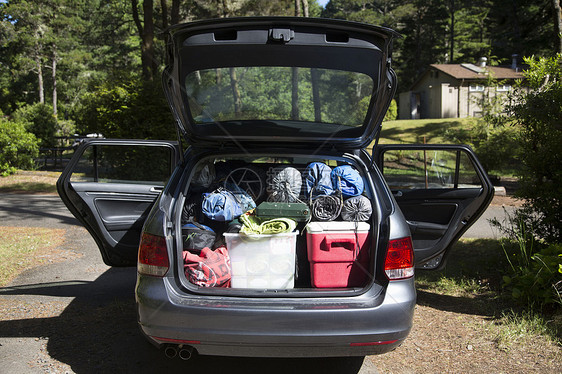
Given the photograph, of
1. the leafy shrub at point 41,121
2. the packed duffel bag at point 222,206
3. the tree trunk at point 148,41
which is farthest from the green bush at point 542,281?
the leafy shrub at point 41,121

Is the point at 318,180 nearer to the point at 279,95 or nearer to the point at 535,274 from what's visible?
the point at 279,95

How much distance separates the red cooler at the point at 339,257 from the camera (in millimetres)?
3348

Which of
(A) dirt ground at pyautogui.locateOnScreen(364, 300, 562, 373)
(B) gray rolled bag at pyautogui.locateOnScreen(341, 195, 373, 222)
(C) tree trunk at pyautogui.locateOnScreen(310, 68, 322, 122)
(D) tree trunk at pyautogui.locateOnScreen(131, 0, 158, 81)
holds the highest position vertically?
(D) tree trunk at pyautogui.locateOnScreen(131, 0, 158, 81)

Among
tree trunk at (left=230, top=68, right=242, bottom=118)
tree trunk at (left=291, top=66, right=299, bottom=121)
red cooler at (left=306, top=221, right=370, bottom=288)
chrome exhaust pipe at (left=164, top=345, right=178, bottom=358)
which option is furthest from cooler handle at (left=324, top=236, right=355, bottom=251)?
tree trunk at (left=230, top=68, right=242, bottom=118)

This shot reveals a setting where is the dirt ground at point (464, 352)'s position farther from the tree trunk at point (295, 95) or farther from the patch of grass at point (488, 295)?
the tree trunk at point (295, 95)

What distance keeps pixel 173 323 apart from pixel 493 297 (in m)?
3.39

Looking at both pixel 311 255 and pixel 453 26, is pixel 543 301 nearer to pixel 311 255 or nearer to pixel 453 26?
pixel 311 255

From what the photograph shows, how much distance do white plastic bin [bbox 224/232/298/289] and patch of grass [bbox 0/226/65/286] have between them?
3.53m

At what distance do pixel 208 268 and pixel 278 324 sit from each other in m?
0.68

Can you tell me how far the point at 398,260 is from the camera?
3.20m

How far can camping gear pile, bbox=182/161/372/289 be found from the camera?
336 cm

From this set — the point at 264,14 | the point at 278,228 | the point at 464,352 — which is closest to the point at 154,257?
the point at 278,228

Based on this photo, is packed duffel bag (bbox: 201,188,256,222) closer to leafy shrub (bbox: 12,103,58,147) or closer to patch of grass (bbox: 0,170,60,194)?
patch of grass (bbox: 0,170,60,194)

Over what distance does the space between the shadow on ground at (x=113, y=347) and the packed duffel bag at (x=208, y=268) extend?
775 mm
